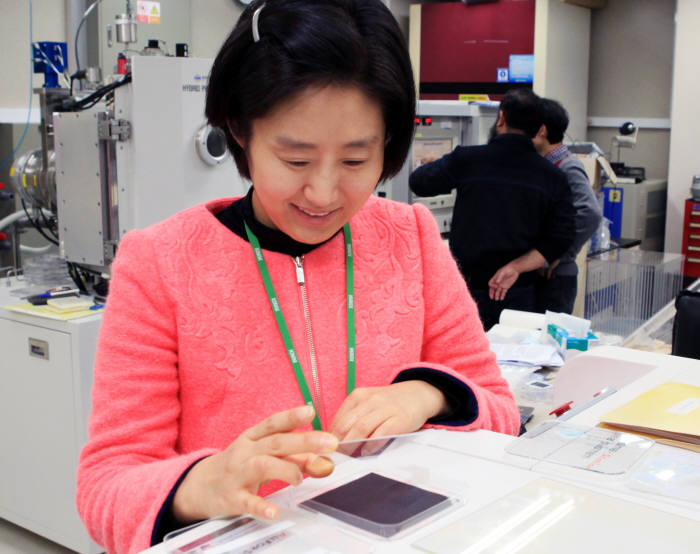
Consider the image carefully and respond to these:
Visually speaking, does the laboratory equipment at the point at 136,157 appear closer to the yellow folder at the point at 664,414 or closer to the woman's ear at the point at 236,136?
the woman's ear at the point at 236,136

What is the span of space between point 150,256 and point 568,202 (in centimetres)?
229

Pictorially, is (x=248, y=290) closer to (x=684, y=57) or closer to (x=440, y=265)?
(x=440, y=265)

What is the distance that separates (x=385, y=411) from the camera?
0.79 metres

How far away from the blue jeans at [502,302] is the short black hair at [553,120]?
602mm

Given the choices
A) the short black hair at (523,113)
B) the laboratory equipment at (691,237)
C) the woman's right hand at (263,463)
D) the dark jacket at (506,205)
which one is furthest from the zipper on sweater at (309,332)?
the laboratory equipment at (691,237)

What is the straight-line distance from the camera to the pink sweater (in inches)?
31.7

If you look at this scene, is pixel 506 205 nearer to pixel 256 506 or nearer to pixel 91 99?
pixel 91 99

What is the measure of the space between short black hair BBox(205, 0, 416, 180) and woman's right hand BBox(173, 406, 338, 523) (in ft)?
1.12

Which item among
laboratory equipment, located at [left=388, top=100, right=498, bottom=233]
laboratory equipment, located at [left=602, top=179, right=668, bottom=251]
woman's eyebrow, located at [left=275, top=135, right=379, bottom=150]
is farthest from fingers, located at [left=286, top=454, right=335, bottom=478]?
laboratory equipment, located at [left=602, top=179, right=668, bottom=251]

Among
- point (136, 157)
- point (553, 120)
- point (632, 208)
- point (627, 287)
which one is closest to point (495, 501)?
point (136, 157)

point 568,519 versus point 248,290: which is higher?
point 248,290

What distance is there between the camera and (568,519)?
1.99ft

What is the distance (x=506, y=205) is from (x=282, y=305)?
2048 millimetres

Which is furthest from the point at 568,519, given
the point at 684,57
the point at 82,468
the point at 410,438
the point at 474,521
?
the point at 684,57
